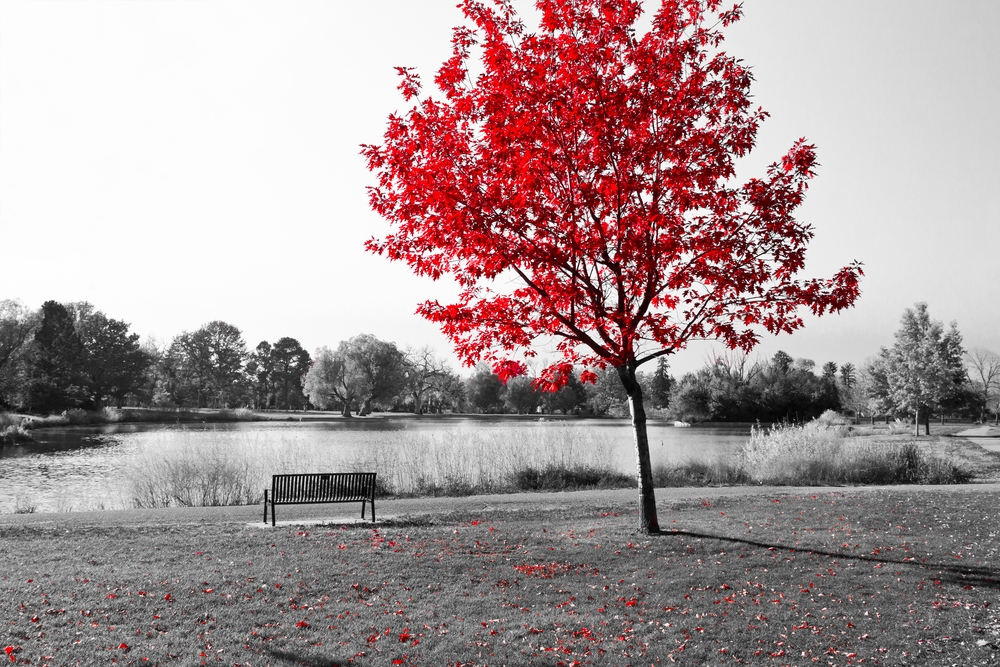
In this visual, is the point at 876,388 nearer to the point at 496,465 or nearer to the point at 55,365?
the point at 496,465

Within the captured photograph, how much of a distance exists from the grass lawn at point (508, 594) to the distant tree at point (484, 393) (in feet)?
311

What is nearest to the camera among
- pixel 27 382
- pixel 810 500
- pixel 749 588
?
pixel 749 588

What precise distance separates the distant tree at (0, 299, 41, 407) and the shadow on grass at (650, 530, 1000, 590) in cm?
6257

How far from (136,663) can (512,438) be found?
59.4ft

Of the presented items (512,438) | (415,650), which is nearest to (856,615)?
(415,650)

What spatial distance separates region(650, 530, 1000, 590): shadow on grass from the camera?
340 inches

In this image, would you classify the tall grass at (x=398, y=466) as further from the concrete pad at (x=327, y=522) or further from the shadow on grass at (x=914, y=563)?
the shadow on grass at (x=914, y=563)

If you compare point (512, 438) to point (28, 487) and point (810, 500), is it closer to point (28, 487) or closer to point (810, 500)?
point (810, 500)

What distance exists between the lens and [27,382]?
59.1 metres

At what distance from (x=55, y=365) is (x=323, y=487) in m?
63.2

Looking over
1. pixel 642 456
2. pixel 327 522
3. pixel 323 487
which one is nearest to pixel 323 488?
pixel 323 487

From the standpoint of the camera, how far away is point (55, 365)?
6531 cm

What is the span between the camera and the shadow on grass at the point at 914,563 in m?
8.63

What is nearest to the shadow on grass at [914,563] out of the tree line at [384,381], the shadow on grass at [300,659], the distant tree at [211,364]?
the shadow on grass at [300,659]
